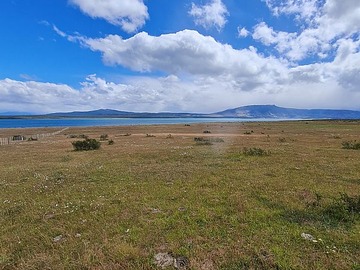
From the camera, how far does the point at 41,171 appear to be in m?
18.6

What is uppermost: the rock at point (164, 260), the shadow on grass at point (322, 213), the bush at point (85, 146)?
the shadow on grass at point (322, 213)

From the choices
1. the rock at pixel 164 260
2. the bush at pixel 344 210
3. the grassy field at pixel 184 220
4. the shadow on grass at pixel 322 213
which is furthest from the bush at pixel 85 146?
the bush at pixel 344 210

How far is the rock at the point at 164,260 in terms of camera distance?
6.38 m

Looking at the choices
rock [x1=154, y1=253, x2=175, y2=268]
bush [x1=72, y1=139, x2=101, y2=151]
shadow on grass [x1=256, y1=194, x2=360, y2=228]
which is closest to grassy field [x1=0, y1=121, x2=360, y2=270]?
shadow on grass [x1=256, y1=194, x2=360, y2=228]

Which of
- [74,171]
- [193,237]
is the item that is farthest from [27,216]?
[74,171]

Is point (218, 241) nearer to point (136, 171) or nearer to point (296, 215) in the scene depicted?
point (296, 215)

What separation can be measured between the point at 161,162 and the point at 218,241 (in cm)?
1410

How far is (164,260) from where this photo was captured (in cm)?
655

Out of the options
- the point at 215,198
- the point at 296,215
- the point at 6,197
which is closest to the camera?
the point at 296,215

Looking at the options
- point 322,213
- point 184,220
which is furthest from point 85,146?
point 322,213

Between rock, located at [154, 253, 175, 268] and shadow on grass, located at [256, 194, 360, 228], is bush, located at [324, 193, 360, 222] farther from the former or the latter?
rock, located at [154, 253, 175, 268]

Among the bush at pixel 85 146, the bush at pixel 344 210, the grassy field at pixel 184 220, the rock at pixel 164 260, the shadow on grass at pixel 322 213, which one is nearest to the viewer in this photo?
the rock at pixel 164 260

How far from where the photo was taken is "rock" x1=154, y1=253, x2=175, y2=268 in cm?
638

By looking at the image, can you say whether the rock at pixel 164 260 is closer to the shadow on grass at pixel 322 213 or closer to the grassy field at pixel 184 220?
the grassy field at pixel 184 220
